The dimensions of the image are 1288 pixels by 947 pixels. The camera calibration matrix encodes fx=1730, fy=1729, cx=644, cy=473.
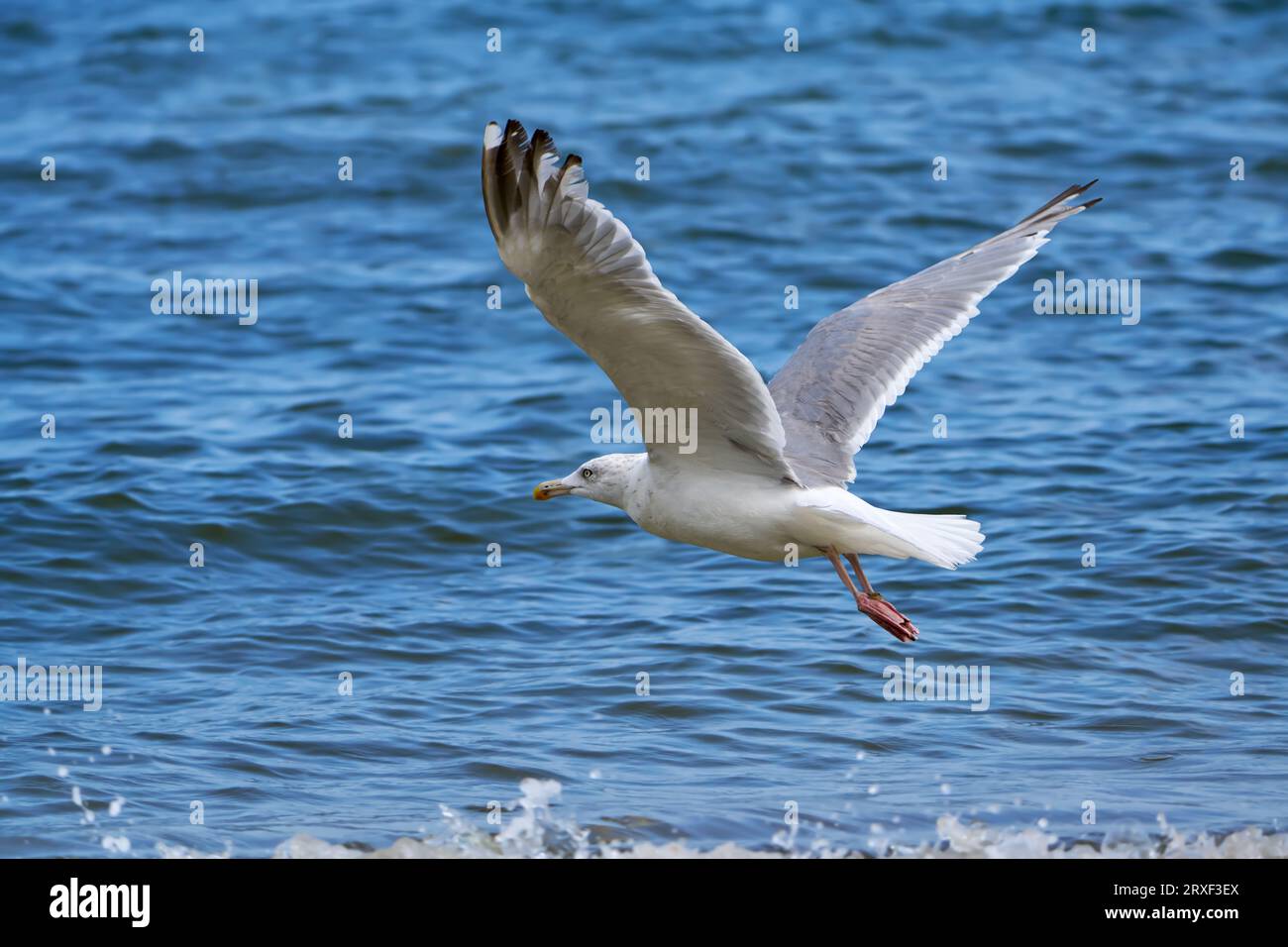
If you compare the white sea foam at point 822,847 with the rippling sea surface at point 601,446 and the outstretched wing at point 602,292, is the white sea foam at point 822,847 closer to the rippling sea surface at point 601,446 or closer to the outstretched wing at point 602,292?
the rippling sea surface at point 601,446

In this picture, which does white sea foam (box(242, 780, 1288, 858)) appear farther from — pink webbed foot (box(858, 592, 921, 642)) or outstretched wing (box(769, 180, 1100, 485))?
outstretched wing (box(769, 180, 1100, 485))

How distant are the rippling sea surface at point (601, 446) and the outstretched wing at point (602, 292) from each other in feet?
4.95

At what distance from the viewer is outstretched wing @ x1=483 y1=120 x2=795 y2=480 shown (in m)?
4.61

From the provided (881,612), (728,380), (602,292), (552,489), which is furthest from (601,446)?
(602,292)

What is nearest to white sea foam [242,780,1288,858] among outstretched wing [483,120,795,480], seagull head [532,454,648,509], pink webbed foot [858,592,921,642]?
pink webbed foot [858,592,921,642]

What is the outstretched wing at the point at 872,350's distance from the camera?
6.48m

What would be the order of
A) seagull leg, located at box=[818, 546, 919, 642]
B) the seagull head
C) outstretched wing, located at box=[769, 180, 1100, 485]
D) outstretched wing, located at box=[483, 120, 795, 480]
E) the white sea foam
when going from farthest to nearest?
outstretched wing, located at box=[769, 180, 1100, 485]
the seagull head
seagull leg, located at box=[818, 546, 919, 642]
the white sea foam
outstretched wing, located at box=[483, 120, 795, 480]

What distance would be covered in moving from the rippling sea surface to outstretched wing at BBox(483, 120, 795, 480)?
4.95 ft

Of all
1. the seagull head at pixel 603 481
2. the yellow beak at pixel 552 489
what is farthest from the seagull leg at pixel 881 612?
the yellow beak at pixel 552 489

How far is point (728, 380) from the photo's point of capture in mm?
5316

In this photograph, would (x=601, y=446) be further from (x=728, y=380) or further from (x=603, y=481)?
(x=728, y=380)

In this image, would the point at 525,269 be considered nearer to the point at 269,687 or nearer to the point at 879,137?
the point at 269,687

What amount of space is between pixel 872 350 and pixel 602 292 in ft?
7.86

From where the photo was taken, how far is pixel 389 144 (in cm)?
1462
